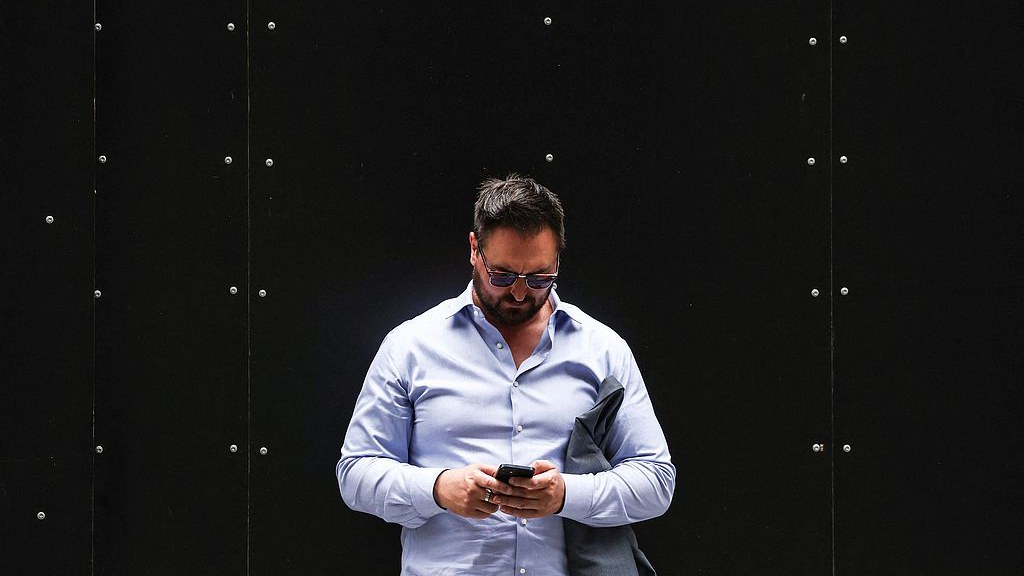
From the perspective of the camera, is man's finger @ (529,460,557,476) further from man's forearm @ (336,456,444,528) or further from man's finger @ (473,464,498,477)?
man's forearm @ (336,456,444,528)

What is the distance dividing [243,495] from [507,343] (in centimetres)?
83

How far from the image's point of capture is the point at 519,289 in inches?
76.3

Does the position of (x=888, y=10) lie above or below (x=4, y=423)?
above

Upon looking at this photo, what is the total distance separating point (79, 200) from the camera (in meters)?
2.31

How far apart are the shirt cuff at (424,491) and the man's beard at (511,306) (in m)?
0.34

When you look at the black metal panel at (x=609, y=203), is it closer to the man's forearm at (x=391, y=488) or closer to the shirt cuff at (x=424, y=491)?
the man's forearm at (x=391, y=488)

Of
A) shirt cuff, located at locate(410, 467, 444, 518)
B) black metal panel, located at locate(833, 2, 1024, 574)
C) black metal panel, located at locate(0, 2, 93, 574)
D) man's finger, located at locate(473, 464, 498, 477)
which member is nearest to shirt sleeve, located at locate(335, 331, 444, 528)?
shirt cuff, located at locate(410, 467, 444, 518)

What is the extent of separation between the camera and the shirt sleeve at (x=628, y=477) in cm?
185

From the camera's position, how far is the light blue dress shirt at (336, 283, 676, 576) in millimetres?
1875

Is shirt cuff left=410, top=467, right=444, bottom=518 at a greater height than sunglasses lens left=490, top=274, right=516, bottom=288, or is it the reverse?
sunglasses lens left=490, top=274, right=516, bottom=288

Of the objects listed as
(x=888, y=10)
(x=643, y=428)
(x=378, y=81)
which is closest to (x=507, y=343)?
(x=643, y=428)

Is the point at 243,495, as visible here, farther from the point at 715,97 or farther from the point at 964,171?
the point at 964,171

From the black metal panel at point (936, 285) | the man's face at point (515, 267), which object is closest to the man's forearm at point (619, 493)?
the man's face at point (515, 267)

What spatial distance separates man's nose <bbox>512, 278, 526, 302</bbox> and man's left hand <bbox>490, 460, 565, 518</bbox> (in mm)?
337
